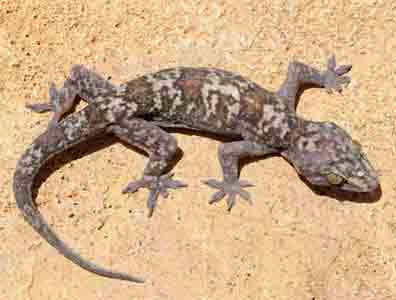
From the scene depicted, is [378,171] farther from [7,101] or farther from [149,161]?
[7,101]

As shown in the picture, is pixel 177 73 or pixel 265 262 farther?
pixel 177 73

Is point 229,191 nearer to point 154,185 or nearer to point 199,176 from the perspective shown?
point 199,176

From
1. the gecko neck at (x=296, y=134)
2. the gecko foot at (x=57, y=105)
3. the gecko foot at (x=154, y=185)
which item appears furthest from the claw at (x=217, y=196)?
the gecko foot at (x=57, y=105)

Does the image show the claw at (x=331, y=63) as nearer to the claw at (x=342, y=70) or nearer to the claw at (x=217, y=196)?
the claw at (x=342, y=70)

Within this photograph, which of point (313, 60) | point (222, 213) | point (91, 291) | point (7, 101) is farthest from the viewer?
point (313, 60)

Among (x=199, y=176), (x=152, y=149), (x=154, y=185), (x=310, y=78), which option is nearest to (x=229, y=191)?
(x=199, y=176)

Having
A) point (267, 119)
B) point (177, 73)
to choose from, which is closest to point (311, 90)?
point (267, 119)
